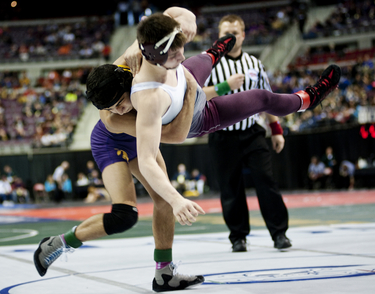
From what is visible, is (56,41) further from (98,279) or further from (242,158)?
(98,279)

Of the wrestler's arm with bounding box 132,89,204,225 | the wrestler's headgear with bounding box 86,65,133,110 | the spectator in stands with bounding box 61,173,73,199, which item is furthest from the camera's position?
the spectator in stands with bounding box 61,173,73,199

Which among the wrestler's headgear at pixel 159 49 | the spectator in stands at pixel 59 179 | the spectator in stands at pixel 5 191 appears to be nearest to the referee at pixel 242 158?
the wrestler's headgear at pixel 159 49

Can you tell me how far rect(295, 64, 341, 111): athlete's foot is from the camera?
3373mm

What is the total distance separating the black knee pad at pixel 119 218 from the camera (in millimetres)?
2762

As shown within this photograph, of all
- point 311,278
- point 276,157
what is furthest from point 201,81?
point 276,157

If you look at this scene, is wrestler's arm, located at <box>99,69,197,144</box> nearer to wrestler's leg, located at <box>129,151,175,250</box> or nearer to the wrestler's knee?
wrestler's leg, located at <box>129,151,175,250</box>

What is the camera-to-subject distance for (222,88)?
3363mm

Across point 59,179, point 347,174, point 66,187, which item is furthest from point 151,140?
point 66,187

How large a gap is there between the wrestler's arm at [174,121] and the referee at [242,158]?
4.90 feet

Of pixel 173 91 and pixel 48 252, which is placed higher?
pixel 173 91

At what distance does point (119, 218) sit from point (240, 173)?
5.71 ft

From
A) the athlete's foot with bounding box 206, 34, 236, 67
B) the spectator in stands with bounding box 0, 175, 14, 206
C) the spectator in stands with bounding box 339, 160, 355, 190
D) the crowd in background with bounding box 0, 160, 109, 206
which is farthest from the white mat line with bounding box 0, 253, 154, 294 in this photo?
the spectator in stands with bounding box 0, 175, 14, 206

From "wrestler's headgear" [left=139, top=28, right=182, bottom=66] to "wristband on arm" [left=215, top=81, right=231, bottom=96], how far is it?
1004mm

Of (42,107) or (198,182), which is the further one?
(42,107)
